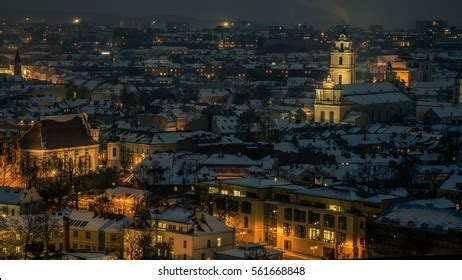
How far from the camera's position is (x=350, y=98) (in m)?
15.1

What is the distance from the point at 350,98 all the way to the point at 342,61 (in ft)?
6.44

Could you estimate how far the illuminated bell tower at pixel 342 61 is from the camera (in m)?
16.8

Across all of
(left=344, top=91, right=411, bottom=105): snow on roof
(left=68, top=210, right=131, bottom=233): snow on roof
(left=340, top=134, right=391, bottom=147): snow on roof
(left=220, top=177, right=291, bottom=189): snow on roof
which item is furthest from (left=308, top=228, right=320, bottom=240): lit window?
(left=344, top=91, right=411, bottom=105): snow on roof

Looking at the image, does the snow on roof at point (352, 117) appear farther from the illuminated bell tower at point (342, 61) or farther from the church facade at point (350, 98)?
the illuminated bell tower at point (342, 61)

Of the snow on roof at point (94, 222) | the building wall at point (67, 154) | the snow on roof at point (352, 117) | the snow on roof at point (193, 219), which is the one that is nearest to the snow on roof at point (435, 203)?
the snow on roof at point (193, 219)

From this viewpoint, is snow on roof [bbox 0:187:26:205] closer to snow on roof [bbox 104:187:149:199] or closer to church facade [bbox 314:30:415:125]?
snow on roof [bbox 104:187:149:199]

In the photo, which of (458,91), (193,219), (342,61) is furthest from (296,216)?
(458,91)

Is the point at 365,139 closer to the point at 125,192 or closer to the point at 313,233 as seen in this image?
the point at 125,192

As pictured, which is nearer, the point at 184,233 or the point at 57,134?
the point at 184,233

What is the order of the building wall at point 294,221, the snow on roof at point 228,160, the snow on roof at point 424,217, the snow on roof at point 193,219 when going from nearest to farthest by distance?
the snow on roof at point 193,219, the snow on roof at point 424,217, the building wall at point 294,221, the snow on roof at point 228,160

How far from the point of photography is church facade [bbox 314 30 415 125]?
14.8m

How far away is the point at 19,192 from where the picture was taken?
723cm
